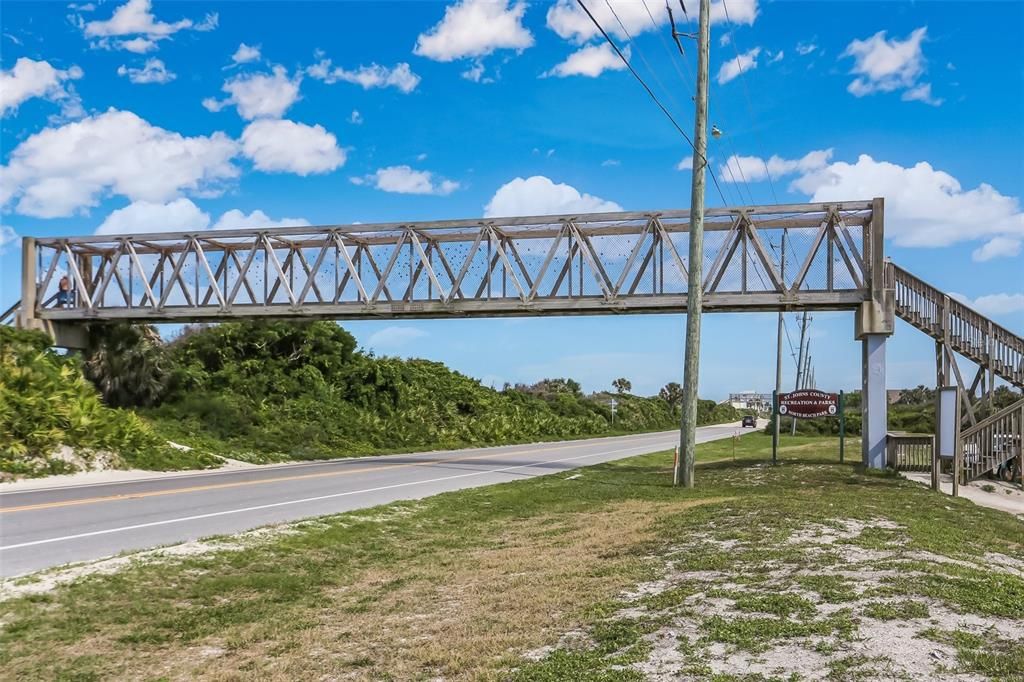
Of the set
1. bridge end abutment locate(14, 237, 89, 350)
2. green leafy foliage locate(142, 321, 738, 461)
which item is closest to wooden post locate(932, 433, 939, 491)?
green leafy foliage locate(142, 321, 738, 461)

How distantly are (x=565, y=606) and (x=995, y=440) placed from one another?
1971 cm

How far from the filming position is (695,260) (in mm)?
20438

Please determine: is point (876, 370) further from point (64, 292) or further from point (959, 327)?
point (64, 292)

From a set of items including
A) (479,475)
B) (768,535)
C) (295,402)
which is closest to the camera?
(768,535)

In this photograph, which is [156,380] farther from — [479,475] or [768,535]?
[768,535]

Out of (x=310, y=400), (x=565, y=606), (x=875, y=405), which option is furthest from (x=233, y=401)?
(x=565, y=606)

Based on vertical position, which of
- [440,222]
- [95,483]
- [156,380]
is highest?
[440,222]

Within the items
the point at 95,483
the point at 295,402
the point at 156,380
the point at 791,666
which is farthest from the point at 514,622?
the point at 295,402

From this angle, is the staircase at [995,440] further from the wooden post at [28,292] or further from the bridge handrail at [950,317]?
the wooden post at [28,292]

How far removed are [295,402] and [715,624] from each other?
3084cm

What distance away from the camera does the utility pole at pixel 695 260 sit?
20.4 metres

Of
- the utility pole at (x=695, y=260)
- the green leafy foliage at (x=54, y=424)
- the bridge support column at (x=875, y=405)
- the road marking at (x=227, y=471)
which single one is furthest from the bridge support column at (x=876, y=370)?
the green leafy foliage at (x=54, y=424)

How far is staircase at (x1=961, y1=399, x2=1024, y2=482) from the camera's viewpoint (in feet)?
74.4

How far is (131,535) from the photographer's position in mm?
12047
